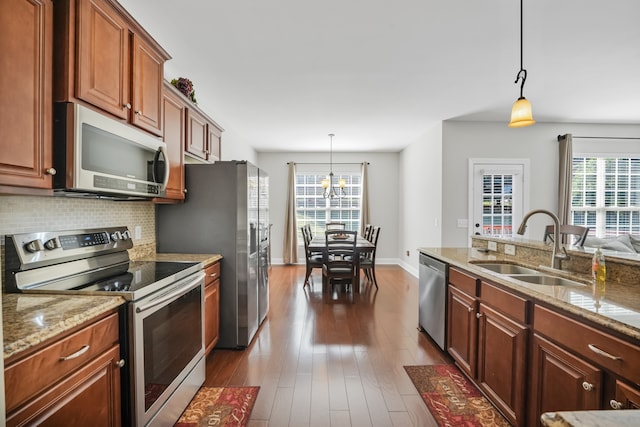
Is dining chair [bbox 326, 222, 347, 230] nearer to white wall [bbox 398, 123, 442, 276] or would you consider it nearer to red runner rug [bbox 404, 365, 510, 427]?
white wall [bbox 398, 123, 442, 276]

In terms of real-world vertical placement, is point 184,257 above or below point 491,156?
below

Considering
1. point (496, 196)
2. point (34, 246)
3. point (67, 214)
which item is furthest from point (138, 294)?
point (496, 196)

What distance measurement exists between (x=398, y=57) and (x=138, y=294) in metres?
2.68

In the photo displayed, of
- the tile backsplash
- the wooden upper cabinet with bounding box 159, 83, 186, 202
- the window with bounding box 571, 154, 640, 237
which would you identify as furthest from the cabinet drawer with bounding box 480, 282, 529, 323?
the window with bounding box 571, 154, 640, 237

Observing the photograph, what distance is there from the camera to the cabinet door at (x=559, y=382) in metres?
1.27

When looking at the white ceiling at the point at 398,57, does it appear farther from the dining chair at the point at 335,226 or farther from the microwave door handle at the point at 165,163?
the dining chair at the point at 335,226

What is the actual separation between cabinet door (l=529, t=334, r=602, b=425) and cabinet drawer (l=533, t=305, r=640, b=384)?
0.16 ft

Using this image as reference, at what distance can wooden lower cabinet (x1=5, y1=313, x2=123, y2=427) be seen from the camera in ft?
3.18

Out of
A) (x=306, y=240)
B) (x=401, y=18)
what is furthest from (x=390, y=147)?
(x=401, y=18)

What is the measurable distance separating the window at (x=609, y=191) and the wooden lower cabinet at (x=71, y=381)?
6.08 m

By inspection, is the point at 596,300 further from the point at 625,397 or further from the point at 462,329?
the point at 462,329

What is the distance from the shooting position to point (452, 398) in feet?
6.95

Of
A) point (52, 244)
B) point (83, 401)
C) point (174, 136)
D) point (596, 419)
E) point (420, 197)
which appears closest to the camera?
point (596, 419)

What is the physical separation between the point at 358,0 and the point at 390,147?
479cm
